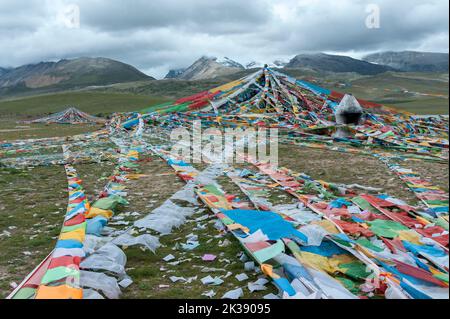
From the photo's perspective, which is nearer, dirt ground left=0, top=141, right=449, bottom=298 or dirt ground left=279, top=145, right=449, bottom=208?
dirt ground left=0, top=141, right=449, bottom=298

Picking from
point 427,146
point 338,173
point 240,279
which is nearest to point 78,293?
point 240,279

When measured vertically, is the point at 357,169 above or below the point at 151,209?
above

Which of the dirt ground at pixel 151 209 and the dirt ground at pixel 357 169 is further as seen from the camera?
the dirt ground at pixel 357 169

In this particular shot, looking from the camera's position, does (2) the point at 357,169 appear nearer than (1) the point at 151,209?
No

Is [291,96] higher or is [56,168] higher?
[291,96]

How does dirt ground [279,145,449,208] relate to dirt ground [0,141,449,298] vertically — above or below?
above

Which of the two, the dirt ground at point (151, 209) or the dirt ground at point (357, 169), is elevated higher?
the dirt ground at point (357, 169)

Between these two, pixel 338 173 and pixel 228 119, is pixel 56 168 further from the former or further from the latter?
pixel 228 119
